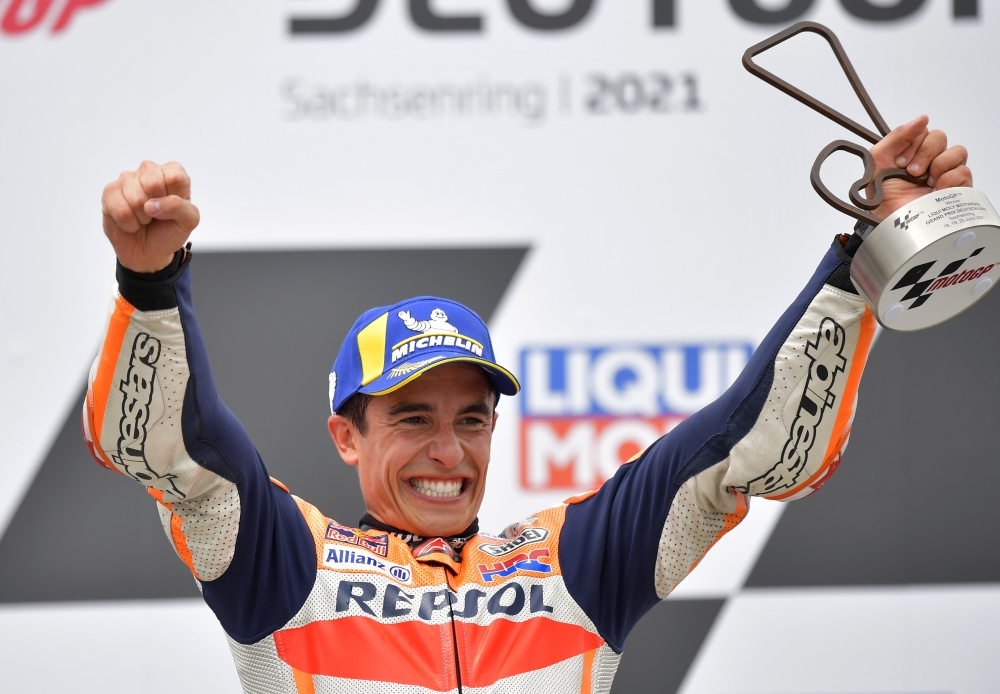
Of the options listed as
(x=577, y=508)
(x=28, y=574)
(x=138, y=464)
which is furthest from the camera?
(x=28, y=574)

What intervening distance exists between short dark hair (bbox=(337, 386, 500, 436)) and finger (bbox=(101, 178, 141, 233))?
0.51 metres

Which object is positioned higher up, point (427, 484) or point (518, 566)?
point (427, 484)

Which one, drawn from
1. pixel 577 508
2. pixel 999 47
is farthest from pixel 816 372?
pixel 999 47

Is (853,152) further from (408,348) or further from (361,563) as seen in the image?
(361,563)

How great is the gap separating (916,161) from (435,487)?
27.7 inches

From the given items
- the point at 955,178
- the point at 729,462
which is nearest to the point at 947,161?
the point at 955,178

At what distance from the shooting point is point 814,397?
1.01 metres

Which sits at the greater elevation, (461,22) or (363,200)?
(461,22)

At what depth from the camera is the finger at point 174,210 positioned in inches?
32.7

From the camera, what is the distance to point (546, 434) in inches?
67.5

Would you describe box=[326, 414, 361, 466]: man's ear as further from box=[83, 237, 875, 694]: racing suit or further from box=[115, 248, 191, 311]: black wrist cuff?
box=[115, 248, 191, 311]: black wrist cuff

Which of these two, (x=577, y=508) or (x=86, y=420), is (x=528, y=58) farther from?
(x=86, y=420)

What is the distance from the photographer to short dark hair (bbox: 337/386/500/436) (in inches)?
52.1

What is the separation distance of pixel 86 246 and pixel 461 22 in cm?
75
